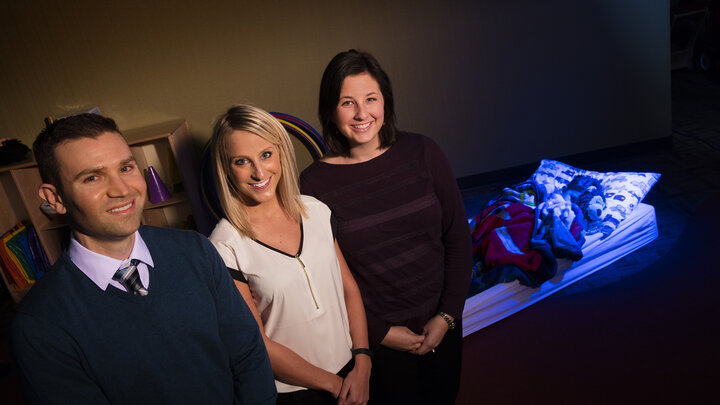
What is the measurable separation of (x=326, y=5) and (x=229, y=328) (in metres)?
3.44

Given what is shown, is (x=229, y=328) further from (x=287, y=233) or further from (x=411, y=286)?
(x=411, y=286)

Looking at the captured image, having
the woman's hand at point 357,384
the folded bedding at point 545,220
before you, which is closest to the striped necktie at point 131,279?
the woman's hand at point 357,384

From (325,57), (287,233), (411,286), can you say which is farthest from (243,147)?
(325,57)

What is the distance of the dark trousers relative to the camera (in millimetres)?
1584

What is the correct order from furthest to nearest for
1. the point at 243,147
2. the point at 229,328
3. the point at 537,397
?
1. the point at 537,397
2. the point at 243,147
3. the point at 229,328

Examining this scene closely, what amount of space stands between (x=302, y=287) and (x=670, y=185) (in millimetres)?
3988

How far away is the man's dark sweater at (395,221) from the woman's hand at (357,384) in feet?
0.32

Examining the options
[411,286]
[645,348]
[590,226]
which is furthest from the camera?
[590,226]

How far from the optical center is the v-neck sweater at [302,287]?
126 cm

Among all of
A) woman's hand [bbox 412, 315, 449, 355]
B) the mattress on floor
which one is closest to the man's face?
woman's hand [bbox 412, 315, 449, 355]

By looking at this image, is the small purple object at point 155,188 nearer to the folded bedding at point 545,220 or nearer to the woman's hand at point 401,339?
the folded bedding at point 545,220

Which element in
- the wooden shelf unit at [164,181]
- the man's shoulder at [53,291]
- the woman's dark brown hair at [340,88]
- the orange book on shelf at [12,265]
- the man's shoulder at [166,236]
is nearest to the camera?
the man's shoulder at [53,291]

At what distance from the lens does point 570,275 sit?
2.79 m

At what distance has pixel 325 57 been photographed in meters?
4.03
